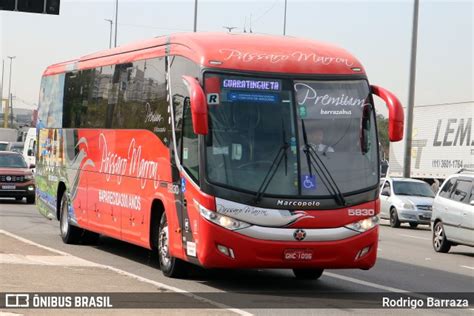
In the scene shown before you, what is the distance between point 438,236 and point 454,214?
853mm

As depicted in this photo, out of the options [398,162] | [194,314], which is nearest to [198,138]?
[194,314]

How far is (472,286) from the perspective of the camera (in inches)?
621

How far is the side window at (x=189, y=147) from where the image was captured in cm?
1379

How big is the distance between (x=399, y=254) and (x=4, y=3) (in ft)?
30.2

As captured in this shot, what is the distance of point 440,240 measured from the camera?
23.2 metres

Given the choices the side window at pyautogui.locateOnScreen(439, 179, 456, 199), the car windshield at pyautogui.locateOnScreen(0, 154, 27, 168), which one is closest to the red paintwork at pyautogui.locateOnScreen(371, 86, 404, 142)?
the side window at pyautogui.locateOnScreen(439, 179, 456, 199)

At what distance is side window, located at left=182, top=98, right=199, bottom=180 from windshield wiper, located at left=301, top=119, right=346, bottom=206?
1377 mm

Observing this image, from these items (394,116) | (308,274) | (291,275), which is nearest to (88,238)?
(291,275)

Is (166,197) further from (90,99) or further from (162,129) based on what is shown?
(90,99)

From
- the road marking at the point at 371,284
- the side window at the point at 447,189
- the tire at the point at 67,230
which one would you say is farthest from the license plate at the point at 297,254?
the side window at the point at 447,189

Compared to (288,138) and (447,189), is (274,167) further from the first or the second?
(447,189)

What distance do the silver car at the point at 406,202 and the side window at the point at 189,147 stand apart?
20.5 meters

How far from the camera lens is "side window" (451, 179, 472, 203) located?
22.7 metres

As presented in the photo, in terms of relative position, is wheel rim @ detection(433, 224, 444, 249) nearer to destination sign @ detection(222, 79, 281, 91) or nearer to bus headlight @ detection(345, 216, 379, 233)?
bus headlight @ detection(345, 216, 379, 233)
